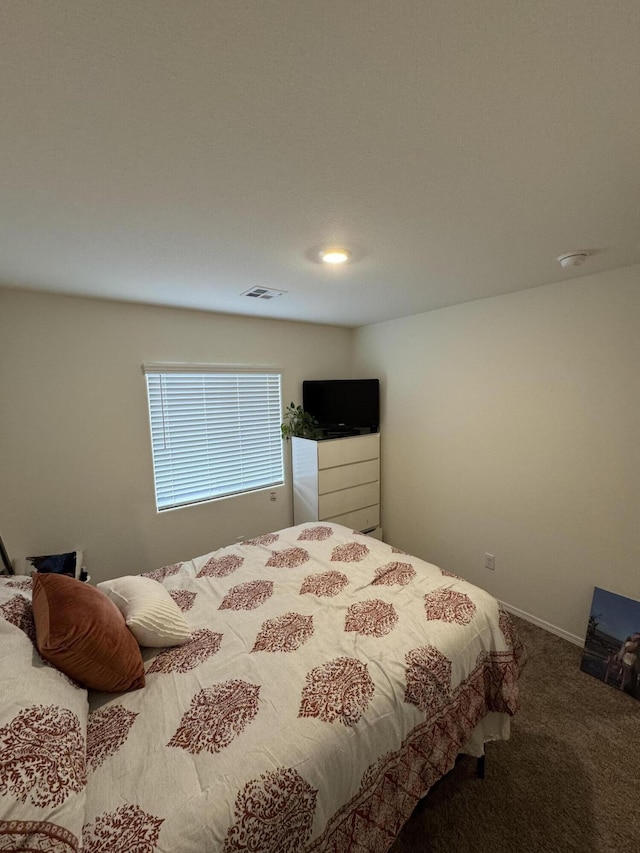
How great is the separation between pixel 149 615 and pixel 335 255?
186cm

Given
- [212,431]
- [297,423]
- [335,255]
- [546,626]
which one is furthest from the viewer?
[297,423]

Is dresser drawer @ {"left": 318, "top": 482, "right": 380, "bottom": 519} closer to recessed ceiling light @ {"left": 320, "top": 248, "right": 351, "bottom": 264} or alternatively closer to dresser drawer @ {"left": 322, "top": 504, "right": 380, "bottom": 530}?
dresser drawer @ {"left": 322, "top": 504, "right": 380, "bottom": 530}

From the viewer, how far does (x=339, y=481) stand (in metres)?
3.39

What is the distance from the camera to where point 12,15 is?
2.01 feet

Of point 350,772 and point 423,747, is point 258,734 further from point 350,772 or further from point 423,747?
point 423,747

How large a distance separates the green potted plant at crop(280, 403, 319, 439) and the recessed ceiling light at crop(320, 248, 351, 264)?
6.09 ft

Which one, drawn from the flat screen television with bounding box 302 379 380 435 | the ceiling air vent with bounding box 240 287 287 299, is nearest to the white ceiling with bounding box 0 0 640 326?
the ceiling air vent with bounding box 240 287 287 299

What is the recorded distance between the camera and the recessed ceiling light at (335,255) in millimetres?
1708

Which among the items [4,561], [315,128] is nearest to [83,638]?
[4,561]

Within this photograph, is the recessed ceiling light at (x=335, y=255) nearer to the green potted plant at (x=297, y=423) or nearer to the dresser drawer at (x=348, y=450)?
the dresser drawer at (x=348, y=450)

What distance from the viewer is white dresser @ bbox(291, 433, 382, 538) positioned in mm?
3279

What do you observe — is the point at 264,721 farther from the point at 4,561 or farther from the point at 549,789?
the point at 4,561

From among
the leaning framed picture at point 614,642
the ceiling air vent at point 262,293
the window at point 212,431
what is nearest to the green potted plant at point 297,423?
the window at point 212,431

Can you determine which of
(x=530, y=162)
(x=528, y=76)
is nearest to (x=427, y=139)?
(x=528, y=76)
